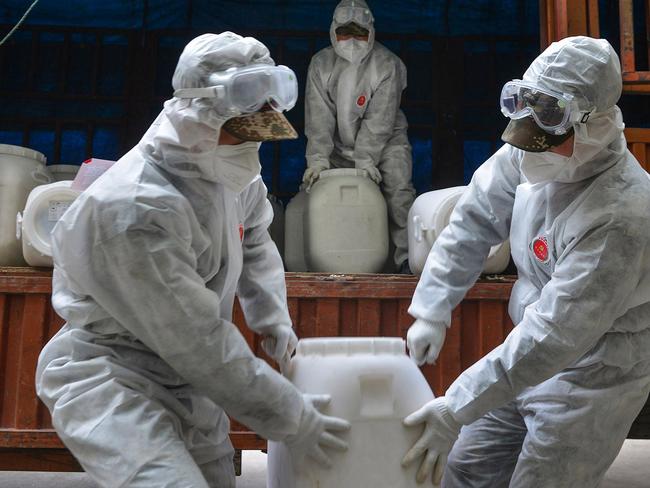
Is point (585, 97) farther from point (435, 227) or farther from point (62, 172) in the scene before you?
point (62, 172)

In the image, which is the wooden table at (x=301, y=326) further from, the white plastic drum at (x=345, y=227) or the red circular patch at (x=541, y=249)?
the red circular patch at (x=541, y=249)

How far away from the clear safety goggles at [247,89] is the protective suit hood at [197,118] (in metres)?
0.02

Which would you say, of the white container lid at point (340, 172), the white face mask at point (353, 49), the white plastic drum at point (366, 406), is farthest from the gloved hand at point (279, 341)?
the white face mask at point (353, 49)

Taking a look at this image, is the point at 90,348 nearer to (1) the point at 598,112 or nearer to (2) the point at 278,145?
(1) the point at 598,112

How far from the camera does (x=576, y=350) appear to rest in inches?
62.5

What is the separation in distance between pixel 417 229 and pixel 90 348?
1.80m

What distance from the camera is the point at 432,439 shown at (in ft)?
4.99

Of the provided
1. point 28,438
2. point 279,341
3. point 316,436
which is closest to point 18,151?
point 28,438

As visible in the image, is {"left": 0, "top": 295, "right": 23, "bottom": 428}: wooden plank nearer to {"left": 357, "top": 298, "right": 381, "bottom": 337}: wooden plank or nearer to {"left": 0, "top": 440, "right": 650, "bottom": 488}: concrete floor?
{"left": 0, "top": 440, "right": 650, "bottom": 488}: concrete floor

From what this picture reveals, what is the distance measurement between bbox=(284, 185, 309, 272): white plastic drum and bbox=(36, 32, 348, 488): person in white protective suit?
6.47 ft

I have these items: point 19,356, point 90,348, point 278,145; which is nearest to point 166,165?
point 90,348

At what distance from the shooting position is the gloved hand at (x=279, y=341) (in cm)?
179

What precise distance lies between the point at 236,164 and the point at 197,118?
0.14 m

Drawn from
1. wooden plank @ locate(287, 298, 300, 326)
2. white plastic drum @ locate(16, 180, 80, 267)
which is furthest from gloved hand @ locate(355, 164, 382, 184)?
white plastic drum @ locate(16, 180, 80, 267)
